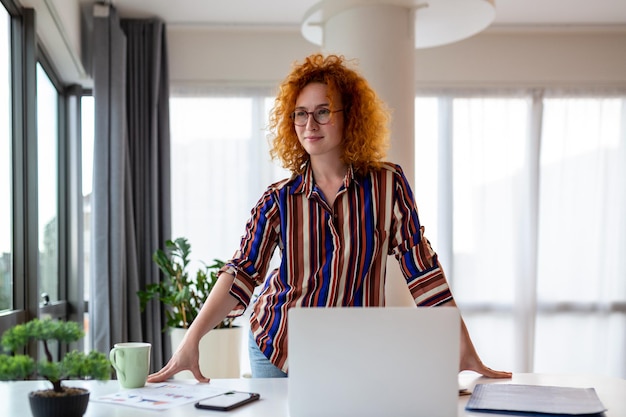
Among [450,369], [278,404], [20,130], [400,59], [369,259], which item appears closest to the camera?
[450,369]

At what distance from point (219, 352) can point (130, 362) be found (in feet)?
8.43

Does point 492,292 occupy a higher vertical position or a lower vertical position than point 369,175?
lower

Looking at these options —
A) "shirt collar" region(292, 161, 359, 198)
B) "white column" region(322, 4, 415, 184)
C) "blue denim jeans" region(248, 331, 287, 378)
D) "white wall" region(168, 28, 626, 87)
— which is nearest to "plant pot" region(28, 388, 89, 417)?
"blue denim jeans" region(248, 331, 287, 378)

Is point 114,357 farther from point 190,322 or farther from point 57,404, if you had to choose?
point 190,322

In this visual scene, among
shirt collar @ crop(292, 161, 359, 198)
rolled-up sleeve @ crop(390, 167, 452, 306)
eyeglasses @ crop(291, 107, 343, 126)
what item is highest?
eyeglasses @ crop(291, 107, 343, 126)

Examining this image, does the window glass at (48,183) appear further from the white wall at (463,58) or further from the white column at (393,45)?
the white column at (393,45)

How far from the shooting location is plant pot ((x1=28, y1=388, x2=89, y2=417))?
1179 mm

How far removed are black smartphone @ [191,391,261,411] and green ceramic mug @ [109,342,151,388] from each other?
0.60 feet

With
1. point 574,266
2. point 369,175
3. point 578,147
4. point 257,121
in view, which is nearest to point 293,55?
point 257,121

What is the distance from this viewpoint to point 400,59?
348 centimetres

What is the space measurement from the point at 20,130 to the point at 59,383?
7.49ft

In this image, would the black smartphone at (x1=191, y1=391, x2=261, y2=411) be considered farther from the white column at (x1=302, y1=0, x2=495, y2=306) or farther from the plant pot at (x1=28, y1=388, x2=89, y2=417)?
the white column at (x1=302, y1=0, x2=495, y2=306)

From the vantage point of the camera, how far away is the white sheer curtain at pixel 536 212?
4.96 metres

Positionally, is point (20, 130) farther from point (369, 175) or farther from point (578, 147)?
point (578, 147)
